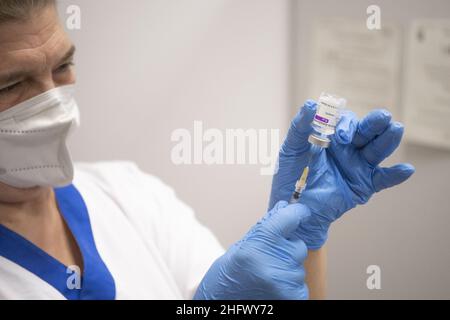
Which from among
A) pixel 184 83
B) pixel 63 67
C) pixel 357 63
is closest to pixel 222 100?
pixel 184 83

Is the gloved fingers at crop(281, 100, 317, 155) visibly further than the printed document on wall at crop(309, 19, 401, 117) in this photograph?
No

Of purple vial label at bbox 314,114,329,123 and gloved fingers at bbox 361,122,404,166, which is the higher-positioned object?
purple vial label at bbox 314,114,329,123

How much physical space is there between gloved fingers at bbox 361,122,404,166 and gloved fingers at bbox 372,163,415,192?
0.02m

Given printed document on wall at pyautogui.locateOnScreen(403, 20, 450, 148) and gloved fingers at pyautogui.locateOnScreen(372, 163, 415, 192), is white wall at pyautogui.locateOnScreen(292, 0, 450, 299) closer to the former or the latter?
printed document on wall at pyautogui.locateOnScreen(403, 20, 450, 148)

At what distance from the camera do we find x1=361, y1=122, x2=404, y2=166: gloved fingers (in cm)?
72

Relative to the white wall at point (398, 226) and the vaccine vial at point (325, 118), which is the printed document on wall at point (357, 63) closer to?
the white wall at point (398, 226)

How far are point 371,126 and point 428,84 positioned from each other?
1.40ft

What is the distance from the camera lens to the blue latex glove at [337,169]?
752 millimetres

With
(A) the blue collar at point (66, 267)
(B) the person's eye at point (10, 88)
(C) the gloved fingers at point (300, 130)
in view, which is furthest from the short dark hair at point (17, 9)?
(C) the gloved fingers at point (300, 130)

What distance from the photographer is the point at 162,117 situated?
4.90 ft

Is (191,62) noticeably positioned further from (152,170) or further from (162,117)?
(152,170)

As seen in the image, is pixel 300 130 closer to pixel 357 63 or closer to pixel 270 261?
pixel 270 261

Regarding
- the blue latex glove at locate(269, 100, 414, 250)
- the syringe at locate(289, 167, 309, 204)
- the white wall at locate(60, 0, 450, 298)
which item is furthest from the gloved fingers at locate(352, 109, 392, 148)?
the white wall at locate(60, 0, 450, 298)

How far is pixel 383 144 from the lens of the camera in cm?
74
